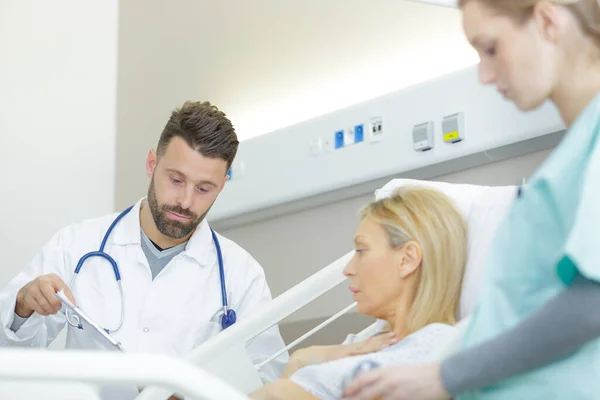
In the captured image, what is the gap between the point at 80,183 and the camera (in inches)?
119

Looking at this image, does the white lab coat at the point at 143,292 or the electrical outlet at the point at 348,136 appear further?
the electrical outlet at the point at 348,136

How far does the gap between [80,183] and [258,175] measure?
0.85m

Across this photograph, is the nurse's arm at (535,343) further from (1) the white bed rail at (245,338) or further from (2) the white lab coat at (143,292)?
(2) the white lab coat at (143,292)

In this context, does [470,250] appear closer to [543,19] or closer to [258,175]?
[543,19]

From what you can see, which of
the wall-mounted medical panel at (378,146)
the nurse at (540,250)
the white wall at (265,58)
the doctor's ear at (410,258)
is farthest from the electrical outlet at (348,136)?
the nurse at (540,250)

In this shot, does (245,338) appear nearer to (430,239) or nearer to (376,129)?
(430,239)

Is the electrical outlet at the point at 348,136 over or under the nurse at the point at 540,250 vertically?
under

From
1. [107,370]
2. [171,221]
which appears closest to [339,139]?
[171,221]

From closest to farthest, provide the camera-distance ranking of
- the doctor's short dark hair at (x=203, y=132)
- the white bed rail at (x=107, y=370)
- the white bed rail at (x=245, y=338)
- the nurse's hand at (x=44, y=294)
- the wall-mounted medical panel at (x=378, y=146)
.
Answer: the white bed rail at (x=107, y=370), the white bed rail at (x=245, y=338), the nurse's hand at (x=44, y=294), the wall-mounted medical panel at (x=378, y=146), the doctor's short dark hair at (x=203, y=132)

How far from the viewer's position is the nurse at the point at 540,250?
2.95ft

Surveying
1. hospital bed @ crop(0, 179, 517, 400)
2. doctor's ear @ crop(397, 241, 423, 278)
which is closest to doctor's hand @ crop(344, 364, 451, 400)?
hospital bed @ crop(0, 179, 517, 400)

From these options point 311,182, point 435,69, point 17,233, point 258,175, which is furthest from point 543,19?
point 17,233

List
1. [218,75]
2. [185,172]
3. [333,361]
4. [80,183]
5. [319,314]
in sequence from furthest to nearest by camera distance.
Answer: [80,183], [218,75], [319,314], [185,172], [333,361]

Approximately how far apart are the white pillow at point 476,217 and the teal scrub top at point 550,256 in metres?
0.29
